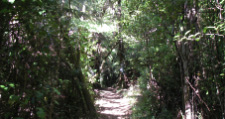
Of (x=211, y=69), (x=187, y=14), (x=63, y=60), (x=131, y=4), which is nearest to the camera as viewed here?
(x=63, y=60)

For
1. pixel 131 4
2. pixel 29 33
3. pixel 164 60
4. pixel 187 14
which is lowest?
pixel 164 60

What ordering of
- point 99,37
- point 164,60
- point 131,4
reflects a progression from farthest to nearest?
point 99,37 → point 131,4 → point 164,60

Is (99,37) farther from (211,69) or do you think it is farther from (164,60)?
(211,69)

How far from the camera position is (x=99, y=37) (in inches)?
647

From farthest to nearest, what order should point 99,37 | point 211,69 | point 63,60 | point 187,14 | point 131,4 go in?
point 99,37, point 131,4, point 187,14, point 211,69, point 63,60

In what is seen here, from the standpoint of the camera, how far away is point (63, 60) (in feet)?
12.0

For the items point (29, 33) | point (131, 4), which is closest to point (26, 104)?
point (29, 33)

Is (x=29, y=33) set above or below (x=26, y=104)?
above

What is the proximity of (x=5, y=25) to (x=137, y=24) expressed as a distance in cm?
489

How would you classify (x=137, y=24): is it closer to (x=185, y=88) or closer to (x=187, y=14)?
(x=187, y=14)

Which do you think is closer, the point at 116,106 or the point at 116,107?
the point at 116,107

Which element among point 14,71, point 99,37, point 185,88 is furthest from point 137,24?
point 99,37

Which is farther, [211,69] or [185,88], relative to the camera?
[185,88]

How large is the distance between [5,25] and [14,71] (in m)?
1.00
